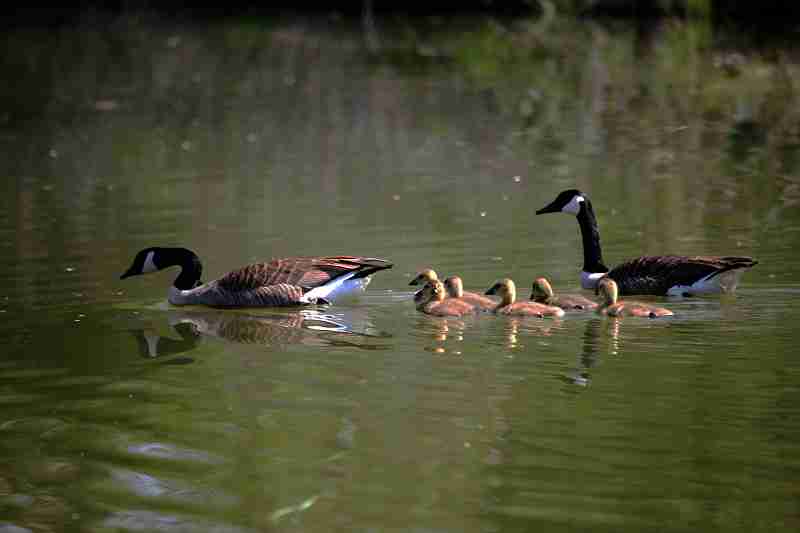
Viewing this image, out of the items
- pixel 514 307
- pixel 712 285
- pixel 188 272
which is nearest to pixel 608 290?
pixel 514 307

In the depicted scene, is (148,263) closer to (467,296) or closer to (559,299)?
(467,296)

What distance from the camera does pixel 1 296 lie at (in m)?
11.7

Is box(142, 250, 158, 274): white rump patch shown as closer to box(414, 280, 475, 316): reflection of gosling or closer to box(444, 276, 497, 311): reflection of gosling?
box(414, 280, 475, 316): reflection of gosling

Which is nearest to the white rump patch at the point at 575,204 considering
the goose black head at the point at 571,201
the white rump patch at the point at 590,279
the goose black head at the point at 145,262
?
the goose black head at the point at 571,201

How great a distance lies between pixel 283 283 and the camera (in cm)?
1097

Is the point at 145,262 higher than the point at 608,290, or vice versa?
the point at 145,262

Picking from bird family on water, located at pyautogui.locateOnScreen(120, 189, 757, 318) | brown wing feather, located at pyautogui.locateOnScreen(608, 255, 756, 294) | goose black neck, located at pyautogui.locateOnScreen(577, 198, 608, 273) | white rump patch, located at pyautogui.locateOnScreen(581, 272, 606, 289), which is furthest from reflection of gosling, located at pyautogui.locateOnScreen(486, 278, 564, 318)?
goose black neck, located at pyautogui.locateOnScreen(577, 198, 608, 273)

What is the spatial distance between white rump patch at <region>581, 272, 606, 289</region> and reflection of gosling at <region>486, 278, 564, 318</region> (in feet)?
3.66

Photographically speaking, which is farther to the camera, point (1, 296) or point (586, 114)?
point (586, 114)

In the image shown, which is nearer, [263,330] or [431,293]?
[263,330]

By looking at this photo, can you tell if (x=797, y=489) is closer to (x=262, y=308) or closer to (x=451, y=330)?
(x=451, y=330)

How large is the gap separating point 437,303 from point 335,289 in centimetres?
100

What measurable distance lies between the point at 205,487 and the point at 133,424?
1.20 metres

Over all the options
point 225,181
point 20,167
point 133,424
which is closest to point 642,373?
point 133,424
